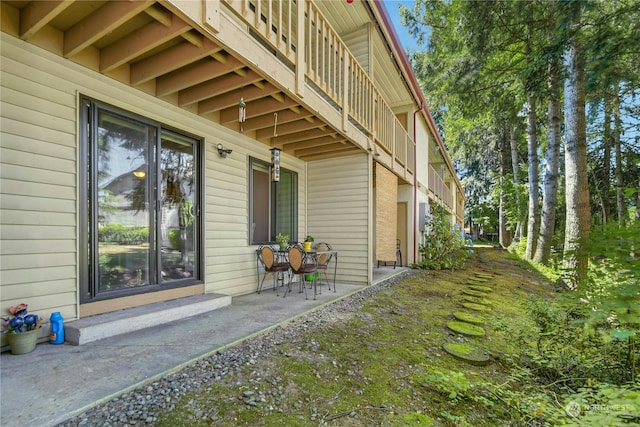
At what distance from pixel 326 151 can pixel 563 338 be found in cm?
449

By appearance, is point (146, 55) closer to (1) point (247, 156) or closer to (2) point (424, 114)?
(1) point (247, 156)

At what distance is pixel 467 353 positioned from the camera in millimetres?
2861

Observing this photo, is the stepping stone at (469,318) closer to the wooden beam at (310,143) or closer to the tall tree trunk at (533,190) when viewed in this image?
the wooden beam at (310,143)

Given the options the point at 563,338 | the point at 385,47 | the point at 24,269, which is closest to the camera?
the point at 24,269

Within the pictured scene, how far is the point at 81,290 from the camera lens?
2.81 m

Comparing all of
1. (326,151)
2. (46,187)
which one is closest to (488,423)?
(46,187)

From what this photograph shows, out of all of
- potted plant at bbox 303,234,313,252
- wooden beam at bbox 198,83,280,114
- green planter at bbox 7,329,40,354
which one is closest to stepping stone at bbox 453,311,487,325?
potted plant at bbox 303,234,313,252

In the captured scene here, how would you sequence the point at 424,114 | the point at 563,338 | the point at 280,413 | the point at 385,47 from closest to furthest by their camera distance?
the point at 280,413 → the point at 563,338 → the point at 385,47 → the point at 424,114

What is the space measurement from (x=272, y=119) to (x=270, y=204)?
5.57 feet

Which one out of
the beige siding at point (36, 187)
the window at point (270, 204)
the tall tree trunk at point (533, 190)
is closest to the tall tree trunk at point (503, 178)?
the tall tree trunk at point (533, 190)

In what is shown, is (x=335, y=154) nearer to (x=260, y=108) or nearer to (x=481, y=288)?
(x=260, y=108)

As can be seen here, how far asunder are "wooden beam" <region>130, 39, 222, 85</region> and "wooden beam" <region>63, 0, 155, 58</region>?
0.54m

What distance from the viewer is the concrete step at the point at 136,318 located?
2584mm

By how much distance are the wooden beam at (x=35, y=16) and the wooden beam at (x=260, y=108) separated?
2.12 meters
